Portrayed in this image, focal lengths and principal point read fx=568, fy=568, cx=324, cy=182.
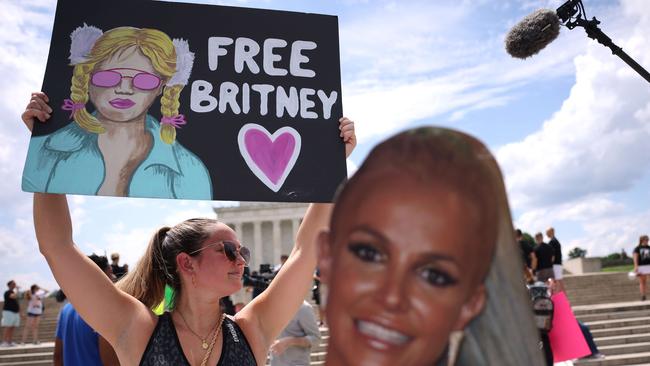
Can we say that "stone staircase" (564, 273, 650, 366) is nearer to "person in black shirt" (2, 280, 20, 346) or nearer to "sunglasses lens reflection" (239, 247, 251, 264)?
"sunglasses lens reflection" (239, 247, 251, 264)

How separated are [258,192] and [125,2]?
38.1 inches

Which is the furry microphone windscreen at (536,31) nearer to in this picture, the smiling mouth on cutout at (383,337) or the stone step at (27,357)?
the smiling mouth on cutout at (383,337)

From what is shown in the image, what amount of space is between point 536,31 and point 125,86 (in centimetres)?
234

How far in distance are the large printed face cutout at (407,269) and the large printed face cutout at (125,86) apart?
1650 mm

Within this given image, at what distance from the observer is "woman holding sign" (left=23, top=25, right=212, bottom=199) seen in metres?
2.04

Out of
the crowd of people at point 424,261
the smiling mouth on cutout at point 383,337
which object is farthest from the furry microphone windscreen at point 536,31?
the smiling mouth on cutout at point 383,337

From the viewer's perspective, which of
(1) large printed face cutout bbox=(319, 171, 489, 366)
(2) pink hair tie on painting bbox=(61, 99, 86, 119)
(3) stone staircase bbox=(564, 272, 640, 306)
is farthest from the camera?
(3) stone staircase bbox=(564, 272, 640, 306)

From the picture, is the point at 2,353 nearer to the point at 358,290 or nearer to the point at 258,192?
the point at 258,192

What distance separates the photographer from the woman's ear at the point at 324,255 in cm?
82

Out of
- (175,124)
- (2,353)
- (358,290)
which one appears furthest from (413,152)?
(2,353)

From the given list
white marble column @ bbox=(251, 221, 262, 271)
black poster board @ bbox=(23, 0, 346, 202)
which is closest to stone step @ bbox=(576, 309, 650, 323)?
black poster board @ bbox=(23, 0, 346, 202)

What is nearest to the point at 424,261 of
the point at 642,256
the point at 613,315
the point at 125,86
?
the point at 125,86

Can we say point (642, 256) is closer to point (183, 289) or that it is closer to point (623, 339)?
point (623, 339)

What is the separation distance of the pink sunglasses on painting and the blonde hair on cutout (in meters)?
0.03
